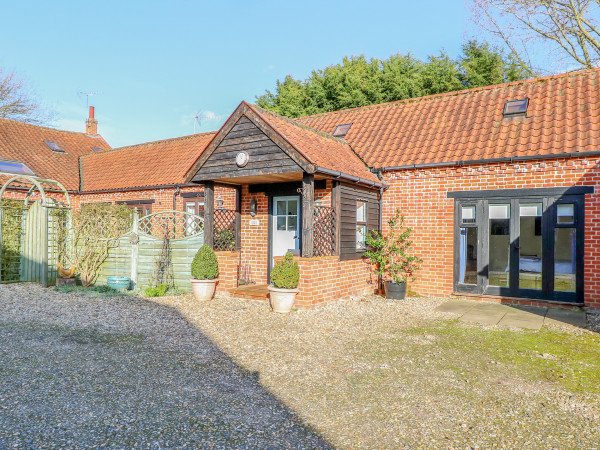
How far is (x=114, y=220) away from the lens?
11.3 metres

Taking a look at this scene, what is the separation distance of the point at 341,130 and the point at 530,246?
6.33 metres

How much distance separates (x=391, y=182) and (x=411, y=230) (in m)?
1.34

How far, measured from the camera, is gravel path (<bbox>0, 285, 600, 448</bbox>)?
338 cm

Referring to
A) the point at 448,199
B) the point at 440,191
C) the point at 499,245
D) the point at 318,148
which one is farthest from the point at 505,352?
the point at 318,148

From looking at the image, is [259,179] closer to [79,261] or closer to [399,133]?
[399,133]

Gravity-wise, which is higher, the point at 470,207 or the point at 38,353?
the point at 470,207

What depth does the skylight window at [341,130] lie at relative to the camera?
12993 mm

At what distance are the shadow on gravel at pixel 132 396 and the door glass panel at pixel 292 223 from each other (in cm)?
480

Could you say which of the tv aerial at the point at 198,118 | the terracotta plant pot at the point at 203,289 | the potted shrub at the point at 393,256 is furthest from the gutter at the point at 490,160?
the tv aerial at the point at 198,118

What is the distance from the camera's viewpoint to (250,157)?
30.0 feet

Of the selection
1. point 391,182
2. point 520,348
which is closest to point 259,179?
point 391,182

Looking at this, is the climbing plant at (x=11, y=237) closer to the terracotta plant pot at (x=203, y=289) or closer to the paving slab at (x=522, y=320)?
the terracotta plant pot at (x=203, y=289)

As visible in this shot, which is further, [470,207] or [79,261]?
[79,261]

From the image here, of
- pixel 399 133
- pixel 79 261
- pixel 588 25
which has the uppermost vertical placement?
pixel 588 25
